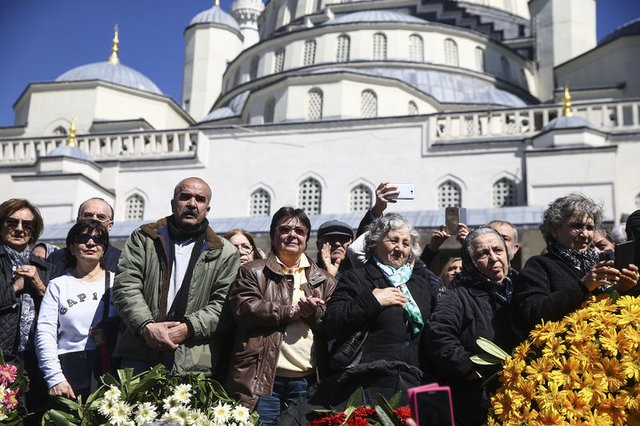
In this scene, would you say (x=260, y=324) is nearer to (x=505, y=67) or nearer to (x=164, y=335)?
(x=164, y=335)

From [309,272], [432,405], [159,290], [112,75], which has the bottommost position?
[432,405]

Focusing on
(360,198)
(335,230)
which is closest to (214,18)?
(360,198)

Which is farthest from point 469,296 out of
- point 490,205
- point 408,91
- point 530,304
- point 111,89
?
point 111,89

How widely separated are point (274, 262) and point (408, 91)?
23.5 meters

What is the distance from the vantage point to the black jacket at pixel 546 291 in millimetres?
4371

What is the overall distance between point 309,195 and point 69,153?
8783 mm

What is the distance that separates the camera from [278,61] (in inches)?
1329

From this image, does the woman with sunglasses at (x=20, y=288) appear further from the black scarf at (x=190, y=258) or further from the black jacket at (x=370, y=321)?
the black jacket at (x=370, y=321)

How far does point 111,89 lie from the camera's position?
3306 cm

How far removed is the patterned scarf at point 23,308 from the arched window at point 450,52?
28566mm

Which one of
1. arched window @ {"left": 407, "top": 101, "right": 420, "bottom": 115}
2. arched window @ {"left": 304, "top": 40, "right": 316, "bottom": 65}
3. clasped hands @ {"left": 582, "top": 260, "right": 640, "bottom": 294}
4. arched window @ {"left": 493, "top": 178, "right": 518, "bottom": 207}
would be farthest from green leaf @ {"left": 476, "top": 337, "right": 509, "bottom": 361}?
arched window @ {"left": 304, "top": 40, "right": 316, "bottom": 65}

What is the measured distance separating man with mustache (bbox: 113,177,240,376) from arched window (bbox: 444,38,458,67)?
2849 cm

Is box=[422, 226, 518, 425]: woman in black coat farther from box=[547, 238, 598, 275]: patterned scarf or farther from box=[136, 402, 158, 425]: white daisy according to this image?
box=[136, 402, 158, 425]: white daisy

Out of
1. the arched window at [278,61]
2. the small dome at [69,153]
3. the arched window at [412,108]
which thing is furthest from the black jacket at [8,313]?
the arched window at [278,61]
